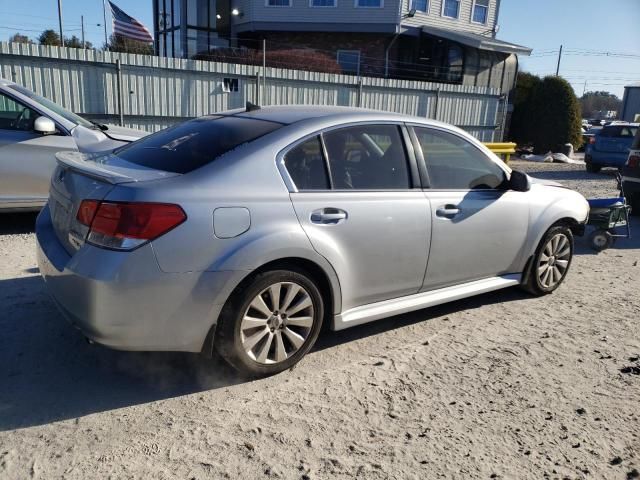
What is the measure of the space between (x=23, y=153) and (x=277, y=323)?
4395 mm

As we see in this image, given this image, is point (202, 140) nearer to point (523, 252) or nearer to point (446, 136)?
point (446, 136)

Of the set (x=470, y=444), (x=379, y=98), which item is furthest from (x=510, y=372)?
(x=379, y=98)

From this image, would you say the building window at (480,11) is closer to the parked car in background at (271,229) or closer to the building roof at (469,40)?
the building roof at (469,40)

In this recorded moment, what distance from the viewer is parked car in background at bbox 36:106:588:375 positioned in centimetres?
290

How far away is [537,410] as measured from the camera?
324 centimetres

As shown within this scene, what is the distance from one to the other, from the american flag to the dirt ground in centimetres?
1870

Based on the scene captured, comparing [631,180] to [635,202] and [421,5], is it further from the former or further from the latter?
[421,5]

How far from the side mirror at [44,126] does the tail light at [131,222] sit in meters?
3.91

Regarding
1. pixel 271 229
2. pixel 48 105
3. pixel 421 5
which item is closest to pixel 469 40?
pixel 421 5

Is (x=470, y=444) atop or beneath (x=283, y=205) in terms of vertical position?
beneath

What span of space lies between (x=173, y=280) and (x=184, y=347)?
424 millimetres

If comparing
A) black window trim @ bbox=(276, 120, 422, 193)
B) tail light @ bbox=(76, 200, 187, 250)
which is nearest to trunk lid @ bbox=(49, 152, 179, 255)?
tail light @ bbox=(76, 200, 187, 250)

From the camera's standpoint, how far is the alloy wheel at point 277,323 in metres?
3.24

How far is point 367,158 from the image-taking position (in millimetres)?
3814
